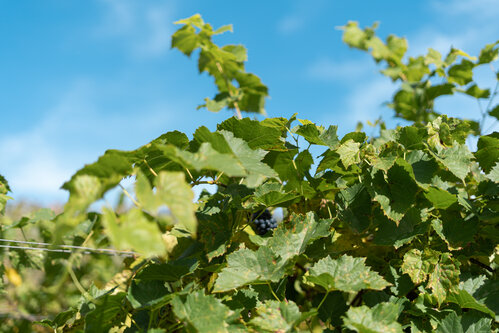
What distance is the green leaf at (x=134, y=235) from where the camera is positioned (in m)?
0.47

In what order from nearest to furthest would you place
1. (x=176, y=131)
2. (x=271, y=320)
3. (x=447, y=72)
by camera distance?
(x=271, y=320), (x=176, y=131), (x=447, y=72)

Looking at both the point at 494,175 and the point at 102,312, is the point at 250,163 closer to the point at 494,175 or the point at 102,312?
the point at 102,312

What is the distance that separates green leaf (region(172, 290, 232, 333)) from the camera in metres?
0.64

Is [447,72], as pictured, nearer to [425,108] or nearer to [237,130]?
[425,108]

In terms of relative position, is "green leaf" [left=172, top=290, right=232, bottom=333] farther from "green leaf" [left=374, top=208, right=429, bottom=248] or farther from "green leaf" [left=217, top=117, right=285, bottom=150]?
"green leaf" [left=374, top=208, right=429, bottom=248]

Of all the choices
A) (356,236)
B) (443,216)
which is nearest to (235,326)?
(356,236)

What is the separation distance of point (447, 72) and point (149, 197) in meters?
1.88

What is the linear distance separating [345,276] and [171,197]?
0.39 m

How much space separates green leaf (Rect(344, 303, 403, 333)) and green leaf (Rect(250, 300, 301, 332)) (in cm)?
9

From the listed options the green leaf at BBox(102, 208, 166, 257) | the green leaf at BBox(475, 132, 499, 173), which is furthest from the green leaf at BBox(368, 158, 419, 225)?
the green leaf at BBox(102, 208, 166, 257)

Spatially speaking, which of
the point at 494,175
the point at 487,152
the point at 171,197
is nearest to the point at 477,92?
the point at 487,152

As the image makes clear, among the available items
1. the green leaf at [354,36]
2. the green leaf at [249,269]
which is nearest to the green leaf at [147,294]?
the green leaf at [249,269]

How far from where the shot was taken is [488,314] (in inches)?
33.8

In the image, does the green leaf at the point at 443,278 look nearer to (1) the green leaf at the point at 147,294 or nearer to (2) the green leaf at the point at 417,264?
(2) the green leaf at the point at 417,264
